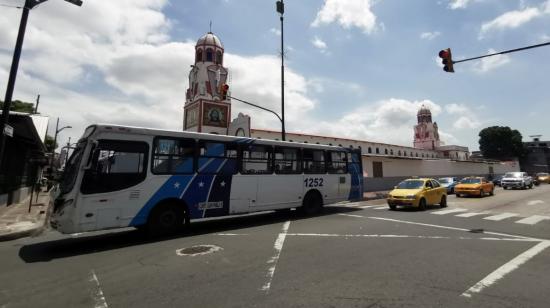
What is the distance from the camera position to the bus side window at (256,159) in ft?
36.1

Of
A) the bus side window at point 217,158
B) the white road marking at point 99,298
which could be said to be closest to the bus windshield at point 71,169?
the bus side window at point 217,158

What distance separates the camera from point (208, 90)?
46.9m

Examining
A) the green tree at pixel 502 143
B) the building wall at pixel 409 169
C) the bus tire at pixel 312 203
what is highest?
the green tree at pixel 502 143

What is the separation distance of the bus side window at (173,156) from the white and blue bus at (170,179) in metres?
0.03

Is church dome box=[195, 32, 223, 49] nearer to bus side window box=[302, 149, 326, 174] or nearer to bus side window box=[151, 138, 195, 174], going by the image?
bus side window box=[302, 149, 326, 174]

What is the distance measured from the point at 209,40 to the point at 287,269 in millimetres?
48929

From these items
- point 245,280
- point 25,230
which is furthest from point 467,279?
point 25,230

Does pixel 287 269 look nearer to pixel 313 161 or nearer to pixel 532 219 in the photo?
pixel 313 161

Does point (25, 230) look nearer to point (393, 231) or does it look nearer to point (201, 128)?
point (393, 231)

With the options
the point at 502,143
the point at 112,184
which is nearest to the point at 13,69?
the point at 112,184

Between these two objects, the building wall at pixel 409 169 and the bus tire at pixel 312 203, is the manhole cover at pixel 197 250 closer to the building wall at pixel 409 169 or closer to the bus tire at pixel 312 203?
the bus tire at pixel 312 203

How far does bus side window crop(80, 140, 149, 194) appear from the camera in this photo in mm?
7781

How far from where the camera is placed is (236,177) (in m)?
10.7

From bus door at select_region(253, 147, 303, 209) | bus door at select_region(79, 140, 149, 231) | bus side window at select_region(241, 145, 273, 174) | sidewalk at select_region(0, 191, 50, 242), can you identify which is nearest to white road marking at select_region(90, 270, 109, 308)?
bus door at select_region(79, 140, 149, 231)
